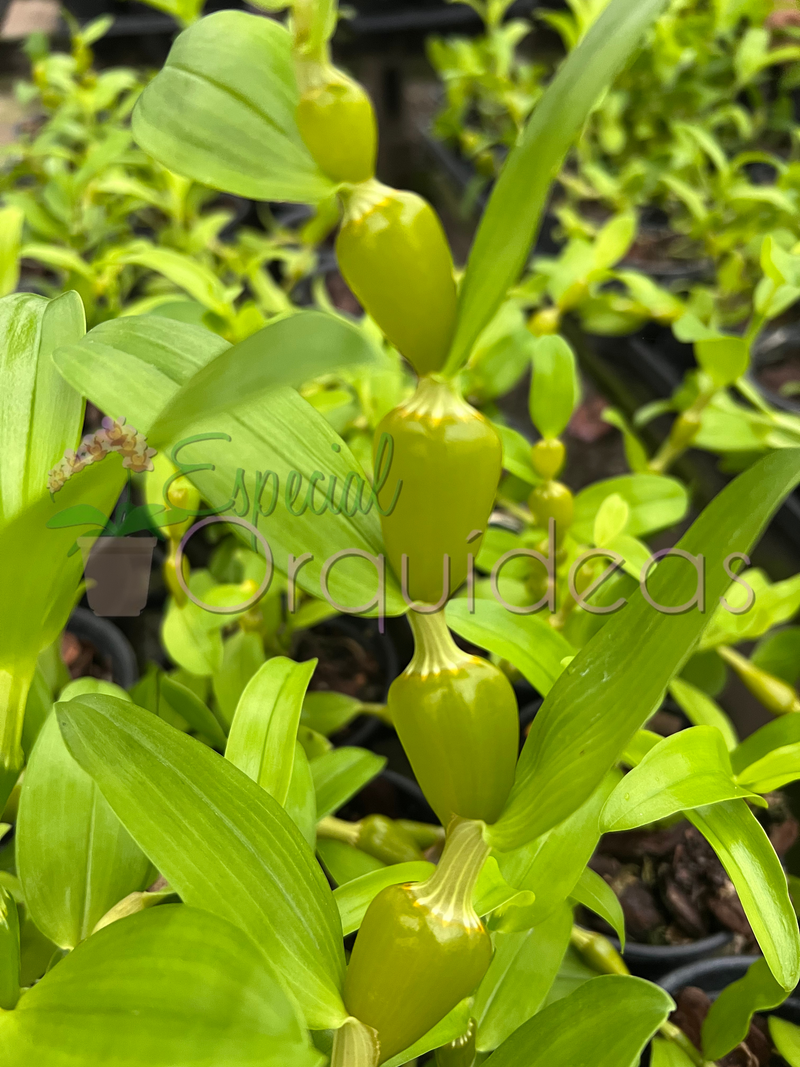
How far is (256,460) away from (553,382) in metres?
0.32

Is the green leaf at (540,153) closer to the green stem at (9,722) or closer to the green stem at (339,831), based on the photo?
the green stem at (9,722)

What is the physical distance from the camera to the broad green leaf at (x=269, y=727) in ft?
1.08

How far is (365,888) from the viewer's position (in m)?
0.34

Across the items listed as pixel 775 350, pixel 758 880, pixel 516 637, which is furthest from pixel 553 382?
pixel 775 350

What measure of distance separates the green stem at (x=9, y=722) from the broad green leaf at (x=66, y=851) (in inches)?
0.8

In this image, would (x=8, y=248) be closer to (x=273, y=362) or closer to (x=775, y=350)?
(x=273, y=362)

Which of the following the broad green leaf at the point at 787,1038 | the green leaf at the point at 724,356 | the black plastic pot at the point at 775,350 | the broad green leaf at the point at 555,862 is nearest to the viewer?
the broad green leaf at the point at 555,862

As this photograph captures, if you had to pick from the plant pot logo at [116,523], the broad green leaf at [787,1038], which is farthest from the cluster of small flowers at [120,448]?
the broad green leaf at [787,1038]

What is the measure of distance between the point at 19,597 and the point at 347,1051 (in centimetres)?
19

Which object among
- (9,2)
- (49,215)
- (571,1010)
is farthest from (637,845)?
(9,2)

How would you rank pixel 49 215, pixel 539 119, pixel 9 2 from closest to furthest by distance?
pixel 539 119 → pixel 49 215 → pixel 9 2

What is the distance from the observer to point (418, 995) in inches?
9.9

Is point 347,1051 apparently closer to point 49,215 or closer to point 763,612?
point 763,612

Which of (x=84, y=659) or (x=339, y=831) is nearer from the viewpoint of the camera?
(x=339, y=831)
